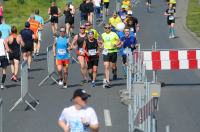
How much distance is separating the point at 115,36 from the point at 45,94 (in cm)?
315

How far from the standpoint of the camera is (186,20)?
4634cm

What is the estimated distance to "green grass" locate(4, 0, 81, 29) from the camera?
157 feet

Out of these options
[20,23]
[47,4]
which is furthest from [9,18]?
[47,4]

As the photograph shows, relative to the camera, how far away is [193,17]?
1871 inches

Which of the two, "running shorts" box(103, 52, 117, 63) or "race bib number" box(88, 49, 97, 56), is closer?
"race bib number" box(88, 49, 97, 56)

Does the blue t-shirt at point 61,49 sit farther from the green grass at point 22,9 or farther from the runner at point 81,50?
the green grass at point 22,9

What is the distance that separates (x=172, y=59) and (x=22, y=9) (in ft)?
106

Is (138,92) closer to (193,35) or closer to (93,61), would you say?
(93,61)

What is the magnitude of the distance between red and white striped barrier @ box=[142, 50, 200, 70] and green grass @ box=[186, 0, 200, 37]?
15.0 metres

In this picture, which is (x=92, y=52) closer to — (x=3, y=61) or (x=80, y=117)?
(x=3, y=61)

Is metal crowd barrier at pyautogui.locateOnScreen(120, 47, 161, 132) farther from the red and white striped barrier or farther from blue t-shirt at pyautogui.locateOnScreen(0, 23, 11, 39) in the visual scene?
blue t-shirt at pyautogui.locateOnScreen(0, 23, 11, 39)

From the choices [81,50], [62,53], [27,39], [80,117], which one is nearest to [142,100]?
[80,117]

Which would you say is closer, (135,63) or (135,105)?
(135,105)

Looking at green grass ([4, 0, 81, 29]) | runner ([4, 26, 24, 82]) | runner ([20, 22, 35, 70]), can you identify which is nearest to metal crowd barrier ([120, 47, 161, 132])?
runner ([4, 26, 24, 82])
